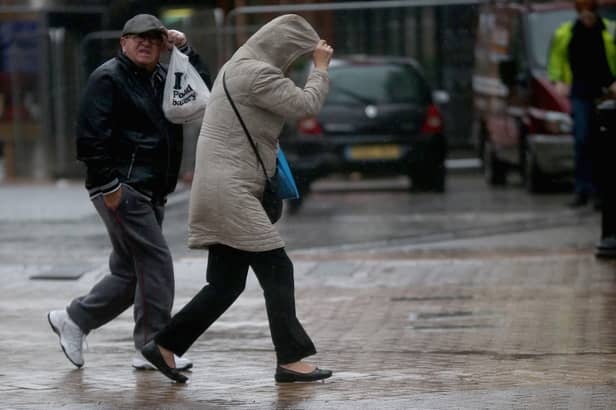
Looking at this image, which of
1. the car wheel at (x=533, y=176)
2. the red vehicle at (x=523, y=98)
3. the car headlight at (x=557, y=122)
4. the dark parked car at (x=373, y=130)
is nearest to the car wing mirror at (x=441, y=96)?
the red vehicle at (x=523, y=98)

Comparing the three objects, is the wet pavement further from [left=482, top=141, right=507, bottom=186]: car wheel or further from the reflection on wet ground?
[left=482, top=141, right=507, bottom=186]: car wheel

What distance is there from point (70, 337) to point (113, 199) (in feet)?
2.60

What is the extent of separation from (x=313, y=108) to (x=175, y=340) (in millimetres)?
1228

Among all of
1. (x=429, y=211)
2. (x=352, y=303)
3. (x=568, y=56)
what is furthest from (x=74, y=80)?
(x=352, y=303)

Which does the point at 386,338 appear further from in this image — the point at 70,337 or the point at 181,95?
the point at 181,95

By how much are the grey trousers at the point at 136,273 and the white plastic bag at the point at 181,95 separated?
16.2 inches

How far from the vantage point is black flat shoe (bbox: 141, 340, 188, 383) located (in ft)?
25.0

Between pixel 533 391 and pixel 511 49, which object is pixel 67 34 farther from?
pixel 533 391

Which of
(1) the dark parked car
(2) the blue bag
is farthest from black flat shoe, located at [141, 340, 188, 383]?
(1) the dark parked car

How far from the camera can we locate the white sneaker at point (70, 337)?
320 inches

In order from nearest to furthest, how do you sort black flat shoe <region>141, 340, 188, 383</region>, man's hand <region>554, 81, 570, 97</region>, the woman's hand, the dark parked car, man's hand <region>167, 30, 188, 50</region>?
1. the woman's hand
2. black flat shoe <region>141, 340, 188, 383</region>
3. man's hand <region>167, 30, 188, 50</region>
4. man's hand <region>554, 81, 570, 97</region>
5. the dark parked car

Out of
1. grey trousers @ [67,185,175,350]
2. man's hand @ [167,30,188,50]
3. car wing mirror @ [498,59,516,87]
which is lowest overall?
car wing mirror @ [498,59,516,87]

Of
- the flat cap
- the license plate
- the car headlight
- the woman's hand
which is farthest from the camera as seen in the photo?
the license plate

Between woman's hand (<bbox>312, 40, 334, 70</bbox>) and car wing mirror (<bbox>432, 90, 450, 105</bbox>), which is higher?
woman's hand (<bbox>312, 40, 334, 70</bbox>)
